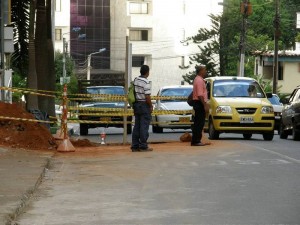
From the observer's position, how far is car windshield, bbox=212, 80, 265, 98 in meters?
27.0

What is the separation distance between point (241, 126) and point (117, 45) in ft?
222

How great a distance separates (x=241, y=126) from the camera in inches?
1032

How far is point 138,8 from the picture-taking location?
92250 mm

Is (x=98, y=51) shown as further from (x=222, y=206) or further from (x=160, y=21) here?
(x=222, y=206)

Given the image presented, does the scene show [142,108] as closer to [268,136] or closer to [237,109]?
[237,109]

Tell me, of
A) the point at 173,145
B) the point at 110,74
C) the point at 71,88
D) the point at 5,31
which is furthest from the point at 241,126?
the point at 110,74

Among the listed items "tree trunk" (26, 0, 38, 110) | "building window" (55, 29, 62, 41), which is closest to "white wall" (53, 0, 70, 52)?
"building window" (55, 29, 62, 41)

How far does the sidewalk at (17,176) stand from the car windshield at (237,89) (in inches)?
313

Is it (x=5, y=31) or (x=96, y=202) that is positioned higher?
(x=5, y=31)

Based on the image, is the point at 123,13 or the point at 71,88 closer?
the point at 71,88

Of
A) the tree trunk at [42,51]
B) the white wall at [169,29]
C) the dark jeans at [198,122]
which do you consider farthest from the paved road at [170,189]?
the white wall at [169,29]

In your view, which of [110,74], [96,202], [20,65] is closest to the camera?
[96,202]

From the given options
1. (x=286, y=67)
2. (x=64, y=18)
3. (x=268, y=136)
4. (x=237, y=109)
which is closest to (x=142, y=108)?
(x=237, y=109)

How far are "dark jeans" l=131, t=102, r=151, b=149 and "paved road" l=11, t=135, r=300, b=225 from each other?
2.20ft
